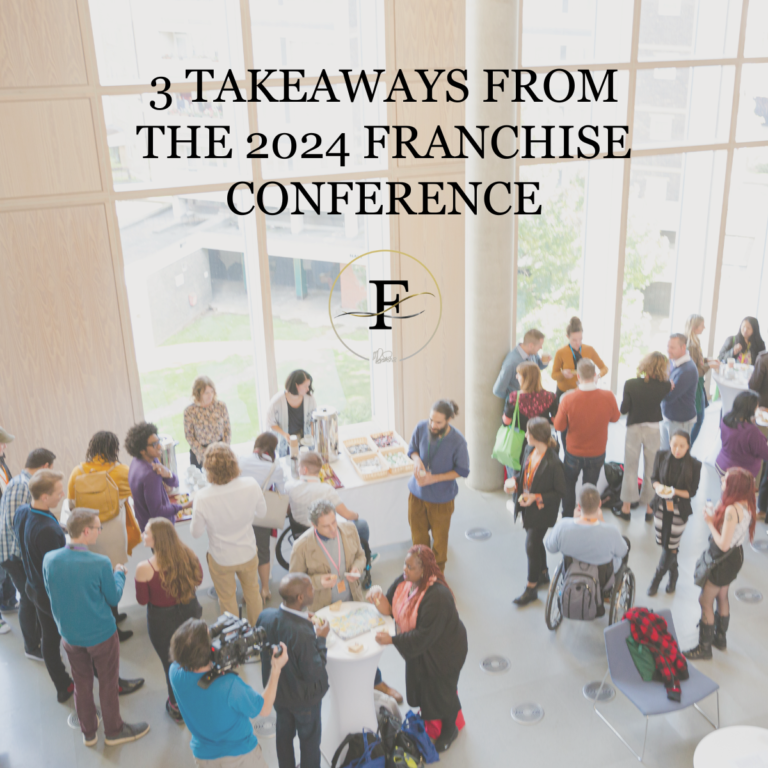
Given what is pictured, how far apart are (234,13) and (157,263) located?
2.15 m

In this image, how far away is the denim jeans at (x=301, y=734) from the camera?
13.0ft

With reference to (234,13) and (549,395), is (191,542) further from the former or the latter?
(234,13)

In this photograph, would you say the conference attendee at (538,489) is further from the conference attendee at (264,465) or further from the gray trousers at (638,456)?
the conference attendee at (264,465)

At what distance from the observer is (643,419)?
643 cm

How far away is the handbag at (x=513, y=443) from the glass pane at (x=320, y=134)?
261cm

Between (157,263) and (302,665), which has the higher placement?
(157,263)

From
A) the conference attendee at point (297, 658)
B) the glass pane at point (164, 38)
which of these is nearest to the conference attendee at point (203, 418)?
the conference attendee at point (297, 658)

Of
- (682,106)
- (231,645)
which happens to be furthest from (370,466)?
(682,106)

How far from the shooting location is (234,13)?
249 inches

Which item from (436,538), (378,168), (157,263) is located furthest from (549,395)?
(157,263)

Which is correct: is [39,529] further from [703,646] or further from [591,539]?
[703,646]

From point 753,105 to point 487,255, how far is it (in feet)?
13.8

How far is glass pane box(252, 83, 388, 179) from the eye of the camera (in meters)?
6.71

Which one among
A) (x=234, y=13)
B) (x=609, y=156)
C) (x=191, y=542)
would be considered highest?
(x=234, y=13)
